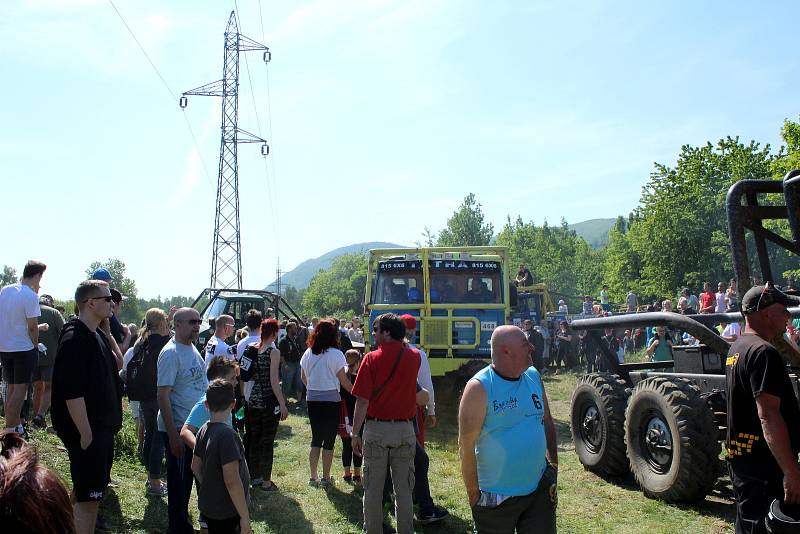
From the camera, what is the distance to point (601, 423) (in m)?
7.35

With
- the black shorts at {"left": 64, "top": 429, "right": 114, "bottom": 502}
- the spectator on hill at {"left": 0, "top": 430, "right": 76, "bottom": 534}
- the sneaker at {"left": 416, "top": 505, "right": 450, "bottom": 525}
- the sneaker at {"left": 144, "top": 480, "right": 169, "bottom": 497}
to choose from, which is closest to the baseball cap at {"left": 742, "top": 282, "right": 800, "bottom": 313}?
the sneaker at {"left": 416, "top": 505, "right": 450, "bottom": 525}

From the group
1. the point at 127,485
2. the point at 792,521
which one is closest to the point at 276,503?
the point at 127,485

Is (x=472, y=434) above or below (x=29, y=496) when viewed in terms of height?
below

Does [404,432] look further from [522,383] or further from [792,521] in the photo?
[792,521]

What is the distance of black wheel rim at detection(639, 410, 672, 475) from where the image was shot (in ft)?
20.9

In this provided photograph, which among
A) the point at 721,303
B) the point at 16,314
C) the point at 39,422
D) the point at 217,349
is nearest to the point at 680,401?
the point at 217,349

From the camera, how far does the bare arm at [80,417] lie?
4.12 meters

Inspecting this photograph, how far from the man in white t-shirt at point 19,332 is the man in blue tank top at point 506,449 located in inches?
188

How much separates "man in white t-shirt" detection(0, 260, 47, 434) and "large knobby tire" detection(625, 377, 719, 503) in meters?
5.89

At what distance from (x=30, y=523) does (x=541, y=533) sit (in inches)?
115

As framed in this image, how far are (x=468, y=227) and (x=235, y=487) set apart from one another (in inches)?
2058

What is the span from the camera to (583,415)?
787 cm

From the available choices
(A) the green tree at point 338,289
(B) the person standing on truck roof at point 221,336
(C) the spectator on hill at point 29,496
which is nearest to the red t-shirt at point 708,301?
(B) the person standing on truck roof at point 221,336

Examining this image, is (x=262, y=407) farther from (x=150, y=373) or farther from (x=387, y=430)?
(x=387, y=430)
